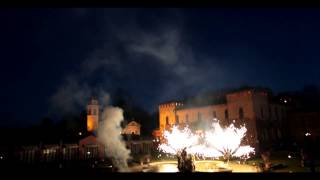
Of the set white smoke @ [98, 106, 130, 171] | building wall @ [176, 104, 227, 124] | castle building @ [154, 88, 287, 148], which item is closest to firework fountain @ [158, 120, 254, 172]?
castle building @ [154, 88, 287, 148]

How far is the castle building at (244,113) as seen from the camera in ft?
130

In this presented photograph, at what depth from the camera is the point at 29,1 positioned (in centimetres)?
409

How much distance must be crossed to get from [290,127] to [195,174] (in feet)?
151

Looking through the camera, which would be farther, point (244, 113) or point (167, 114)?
point (167, 114)

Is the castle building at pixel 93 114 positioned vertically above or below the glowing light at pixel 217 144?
above

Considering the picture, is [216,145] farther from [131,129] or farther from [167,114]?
[131,129]

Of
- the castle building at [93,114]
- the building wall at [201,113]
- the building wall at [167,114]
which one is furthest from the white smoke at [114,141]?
the building wall at [201,113]

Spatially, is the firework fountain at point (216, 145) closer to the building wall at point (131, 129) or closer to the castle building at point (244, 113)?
the castle building at point (244, 113)

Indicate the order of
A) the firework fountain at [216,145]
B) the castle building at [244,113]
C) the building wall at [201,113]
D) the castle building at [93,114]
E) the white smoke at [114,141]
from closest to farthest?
the firework fountain at [216,145]
the white smoke at [114,141]
the castle building at [244,113]
the building wall at [201,113]
the castle building at [93,114]

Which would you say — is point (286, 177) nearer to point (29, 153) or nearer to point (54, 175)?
point (54, 175)

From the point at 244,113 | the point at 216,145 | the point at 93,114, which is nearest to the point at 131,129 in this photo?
the point at 93,114

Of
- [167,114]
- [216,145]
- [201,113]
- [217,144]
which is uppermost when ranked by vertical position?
[167,114]

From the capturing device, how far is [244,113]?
134 feet

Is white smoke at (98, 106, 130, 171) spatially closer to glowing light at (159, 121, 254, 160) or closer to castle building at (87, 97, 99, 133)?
castle building at (87, 97, 99, 133)
